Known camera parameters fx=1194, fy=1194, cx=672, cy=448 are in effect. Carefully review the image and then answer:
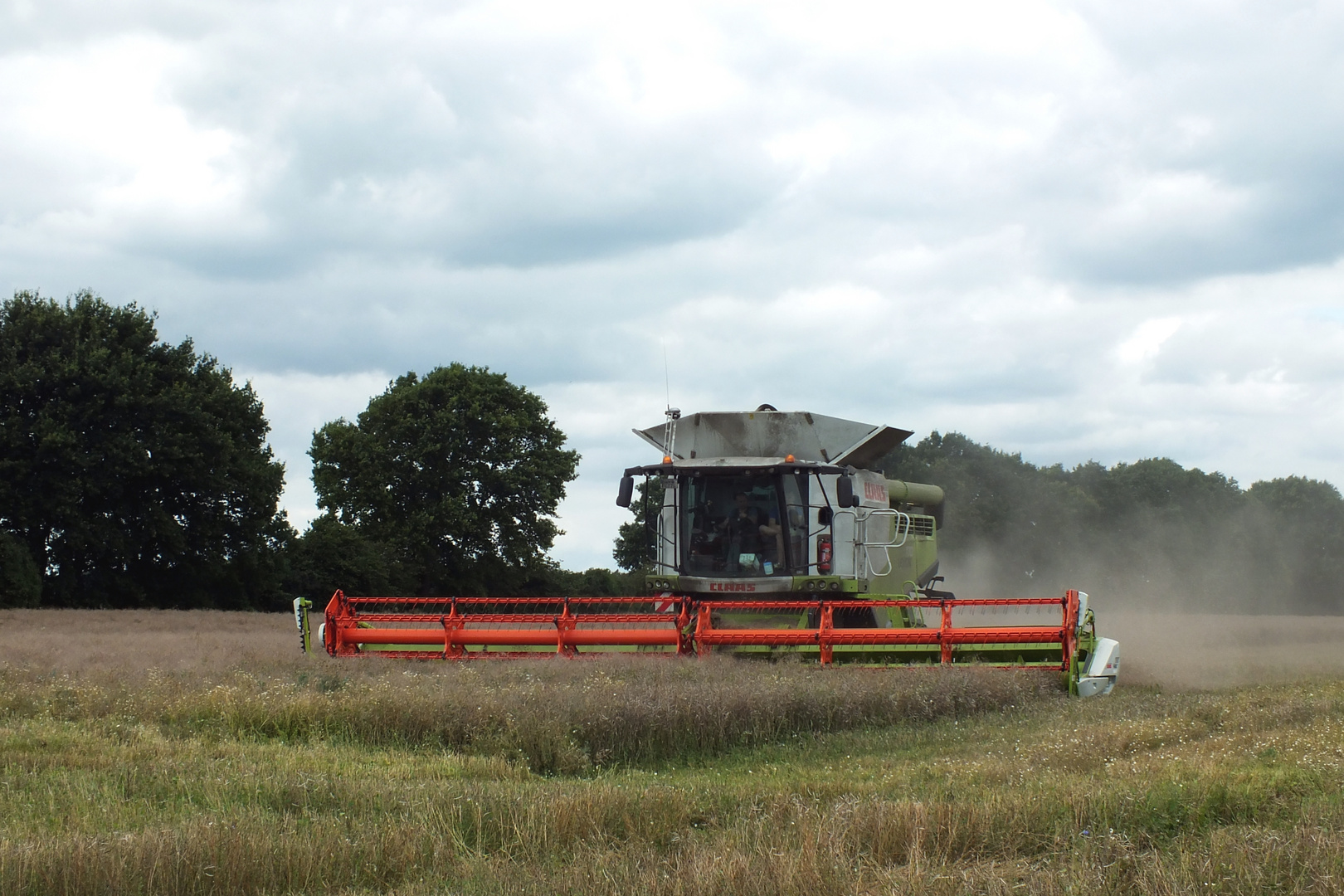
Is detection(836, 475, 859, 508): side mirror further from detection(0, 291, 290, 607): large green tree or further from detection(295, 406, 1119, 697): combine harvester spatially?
detection(0, 291, 290, 607): large green tree

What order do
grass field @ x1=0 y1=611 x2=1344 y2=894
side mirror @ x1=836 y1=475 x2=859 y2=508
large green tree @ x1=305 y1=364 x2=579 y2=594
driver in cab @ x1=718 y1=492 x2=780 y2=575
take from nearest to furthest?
grass field @ x1=0 y1=611 x2=1344 y2=894 → side mirror @ x1=836 y1=475 x2=859 y2=508 → driver in cab @ x1=718 y1=492 x2=780 y2=575 → large green tree @ x1=305 y1=364 x2=579 y2=594

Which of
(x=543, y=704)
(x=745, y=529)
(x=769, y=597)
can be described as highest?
(x=745, y=529)

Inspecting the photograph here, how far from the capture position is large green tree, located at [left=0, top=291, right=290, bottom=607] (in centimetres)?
3422

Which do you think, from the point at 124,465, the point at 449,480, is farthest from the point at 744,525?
the point at 449,480

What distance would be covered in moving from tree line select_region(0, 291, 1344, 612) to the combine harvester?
1301 cm

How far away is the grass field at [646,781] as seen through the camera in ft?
16.9

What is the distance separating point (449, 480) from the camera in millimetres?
48500

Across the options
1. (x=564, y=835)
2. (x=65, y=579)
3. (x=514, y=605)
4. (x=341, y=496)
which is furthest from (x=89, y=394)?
(x=564, y=835)

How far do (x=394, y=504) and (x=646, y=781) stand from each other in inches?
1650

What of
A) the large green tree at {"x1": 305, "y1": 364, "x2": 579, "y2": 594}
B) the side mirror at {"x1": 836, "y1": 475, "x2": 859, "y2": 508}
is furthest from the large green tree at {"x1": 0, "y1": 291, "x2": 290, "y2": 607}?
the side mirror at {"x1": 836, "y1": 475, "x2": 859, "y2": 508}

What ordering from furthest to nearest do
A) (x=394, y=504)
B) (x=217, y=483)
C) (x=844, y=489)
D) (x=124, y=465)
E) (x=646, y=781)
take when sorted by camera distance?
(x=394, y=504), (x=217, y=483), (x=124, y=465), (x=844, y=489), (x=646, y=781)

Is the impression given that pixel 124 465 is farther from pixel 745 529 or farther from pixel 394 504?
pixel 745 529

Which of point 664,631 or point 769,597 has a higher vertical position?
point 769,597

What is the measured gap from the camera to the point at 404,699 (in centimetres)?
977
